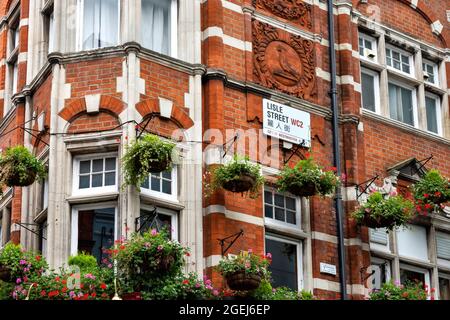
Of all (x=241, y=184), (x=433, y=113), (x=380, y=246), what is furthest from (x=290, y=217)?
(x=433, y=113)

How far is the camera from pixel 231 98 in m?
23.6

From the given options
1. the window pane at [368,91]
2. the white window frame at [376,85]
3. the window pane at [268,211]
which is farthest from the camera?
Result: the white window frame at [376,85]

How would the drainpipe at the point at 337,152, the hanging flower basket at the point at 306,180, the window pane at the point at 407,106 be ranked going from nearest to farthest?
the hanging flower basket at the point at 306,180
the drainpipe at the point at 337,152
the window pane at the point at 407,106

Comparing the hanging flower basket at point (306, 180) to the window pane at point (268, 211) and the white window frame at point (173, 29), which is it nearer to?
the window pane at point (268, 211)

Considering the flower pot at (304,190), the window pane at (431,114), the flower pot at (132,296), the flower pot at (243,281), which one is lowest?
the flower pot at (132,296)

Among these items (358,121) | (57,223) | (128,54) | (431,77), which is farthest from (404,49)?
(57,223)

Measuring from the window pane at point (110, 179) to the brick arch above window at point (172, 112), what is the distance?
118 cm

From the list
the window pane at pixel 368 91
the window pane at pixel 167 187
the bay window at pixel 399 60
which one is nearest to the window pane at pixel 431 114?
the bay window at pixel 399 60

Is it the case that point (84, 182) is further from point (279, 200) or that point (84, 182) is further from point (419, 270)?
point (419, 270)

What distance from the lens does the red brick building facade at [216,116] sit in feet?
72.3

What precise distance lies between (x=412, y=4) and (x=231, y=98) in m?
6.28

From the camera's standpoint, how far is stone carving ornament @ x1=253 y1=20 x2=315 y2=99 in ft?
79.9

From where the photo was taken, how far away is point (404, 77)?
27031 millimetres

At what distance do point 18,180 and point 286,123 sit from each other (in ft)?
17.7
